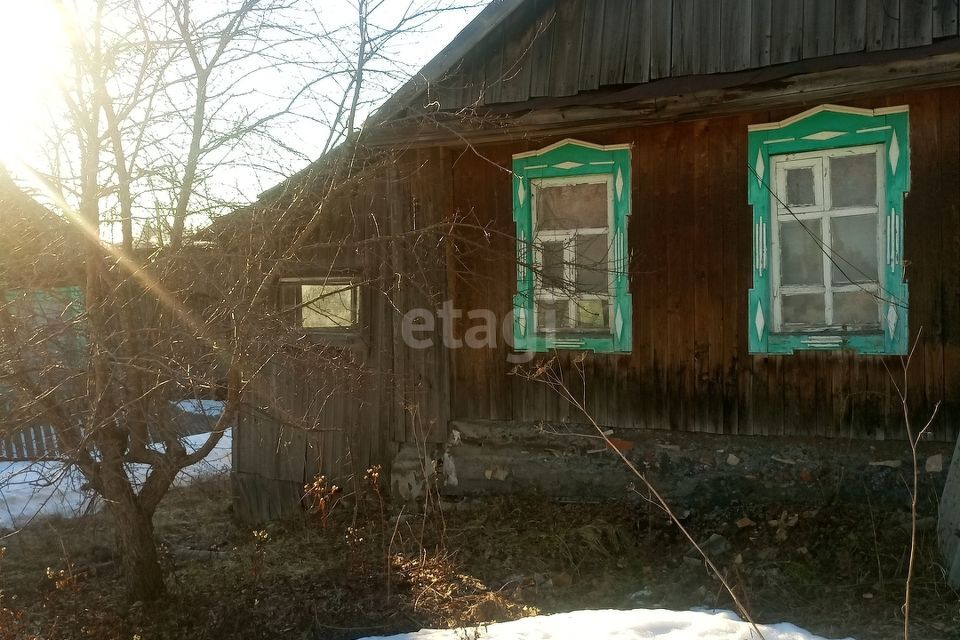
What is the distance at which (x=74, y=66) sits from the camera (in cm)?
476

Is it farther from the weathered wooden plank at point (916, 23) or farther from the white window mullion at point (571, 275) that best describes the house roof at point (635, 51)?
the white window mullion at point (571, 275)

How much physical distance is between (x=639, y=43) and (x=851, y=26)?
1.45 metres

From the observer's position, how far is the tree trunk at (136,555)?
16.4 ft

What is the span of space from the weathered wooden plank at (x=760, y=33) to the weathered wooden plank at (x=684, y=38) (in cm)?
38

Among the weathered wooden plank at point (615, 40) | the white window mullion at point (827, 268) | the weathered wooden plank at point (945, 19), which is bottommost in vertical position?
the white window mullion at point (827, 268)

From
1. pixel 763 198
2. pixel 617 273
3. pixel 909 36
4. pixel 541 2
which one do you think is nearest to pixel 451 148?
pixel 541 2

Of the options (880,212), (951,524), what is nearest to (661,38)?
(880,212)

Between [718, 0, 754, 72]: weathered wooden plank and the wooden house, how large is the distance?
0.05 ft

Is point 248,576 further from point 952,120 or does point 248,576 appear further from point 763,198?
point 952,120

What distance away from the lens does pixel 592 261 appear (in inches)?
240

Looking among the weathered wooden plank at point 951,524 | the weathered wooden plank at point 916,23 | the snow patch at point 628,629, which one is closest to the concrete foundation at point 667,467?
the weathered wooden plank at point 951,524

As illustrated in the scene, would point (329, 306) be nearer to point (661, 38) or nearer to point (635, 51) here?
point (635, 51)

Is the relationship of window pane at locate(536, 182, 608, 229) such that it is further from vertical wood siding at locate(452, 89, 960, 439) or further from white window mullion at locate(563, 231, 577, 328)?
vertical wood siding at locate(452, 89, 960, 439)

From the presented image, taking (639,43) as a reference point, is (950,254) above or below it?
below
